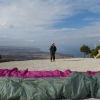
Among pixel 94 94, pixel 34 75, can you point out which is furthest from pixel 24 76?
pixel 94 94

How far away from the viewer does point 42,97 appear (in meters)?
5.07

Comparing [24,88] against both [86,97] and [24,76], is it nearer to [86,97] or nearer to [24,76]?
[24,76]

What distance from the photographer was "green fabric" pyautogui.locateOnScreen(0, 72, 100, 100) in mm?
5117

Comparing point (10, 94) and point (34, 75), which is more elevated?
point (34, 75)

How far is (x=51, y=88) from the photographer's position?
5.25 metres

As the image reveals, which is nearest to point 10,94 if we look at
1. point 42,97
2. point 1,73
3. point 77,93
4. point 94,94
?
point 42,97

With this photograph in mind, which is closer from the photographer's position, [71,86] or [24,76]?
[71,86]

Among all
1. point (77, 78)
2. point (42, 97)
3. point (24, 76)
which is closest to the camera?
point (42, 97)

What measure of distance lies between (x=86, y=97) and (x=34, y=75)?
1.58 m

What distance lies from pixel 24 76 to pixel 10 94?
900mm

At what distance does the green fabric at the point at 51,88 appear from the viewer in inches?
201

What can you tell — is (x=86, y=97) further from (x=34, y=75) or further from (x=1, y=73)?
(x=1, y=73)

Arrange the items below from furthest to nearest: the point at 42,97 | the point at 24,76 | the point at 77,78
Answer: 1. the point at 24,76
2. the point at 77,78
3. the point at 42,97

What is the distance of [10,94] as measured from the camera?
511cm
